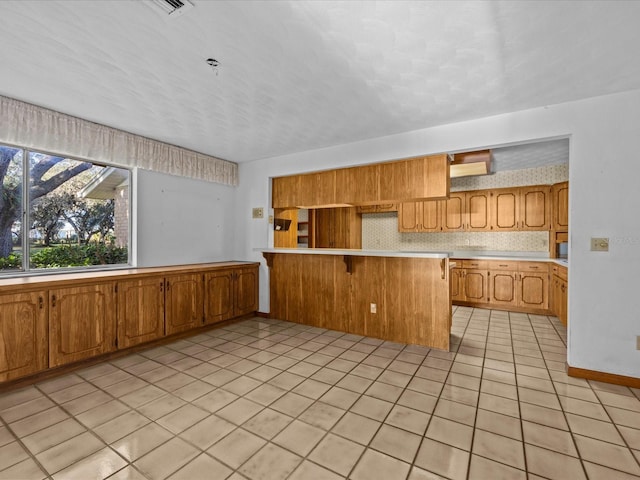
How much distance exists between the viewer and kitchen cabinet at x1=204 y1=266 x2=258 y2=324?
4.17 meters

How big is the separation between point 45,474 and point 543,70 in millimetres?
4200

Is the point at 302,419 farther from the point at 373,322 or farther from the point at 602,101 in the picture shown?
the point at 602,101

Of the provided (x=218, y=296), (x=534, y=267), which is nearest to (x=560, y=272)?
(x=534, y=267)

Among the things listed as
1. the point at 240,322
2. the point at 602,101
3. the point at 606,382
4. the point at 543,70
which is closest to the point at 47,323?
the point at 240,322

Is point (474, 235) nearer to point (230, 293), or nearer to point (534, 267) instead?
point (534, 267)

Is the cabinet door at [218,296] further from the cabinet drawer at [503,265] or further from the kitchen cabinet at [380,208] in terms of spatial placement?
the cabinet drawer at [503,265]

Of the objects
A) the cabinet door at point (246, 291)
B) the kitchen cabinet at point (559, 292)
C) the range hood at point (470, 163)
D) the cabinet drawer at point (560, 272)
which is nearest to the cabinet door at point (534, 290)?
the kitchen cabinet at point (559, 292)

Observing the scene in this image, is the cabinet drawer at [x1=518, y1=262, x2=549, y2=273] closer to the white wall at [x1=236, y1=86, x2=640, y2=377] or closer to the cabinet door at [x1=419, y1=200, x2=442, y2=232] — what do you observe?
the cabinet door at [x1=419, y1=200, x2=442, y2=232]

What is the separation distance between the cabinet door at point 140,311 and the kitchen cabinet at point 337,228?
4.38m

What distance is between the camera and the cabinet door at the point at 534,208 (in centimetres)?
530

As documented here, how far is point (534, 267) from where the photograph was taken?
16.7ft

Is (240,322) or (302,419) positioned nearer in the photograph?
(302,419)

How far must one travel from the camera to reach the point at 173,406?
2.27 m

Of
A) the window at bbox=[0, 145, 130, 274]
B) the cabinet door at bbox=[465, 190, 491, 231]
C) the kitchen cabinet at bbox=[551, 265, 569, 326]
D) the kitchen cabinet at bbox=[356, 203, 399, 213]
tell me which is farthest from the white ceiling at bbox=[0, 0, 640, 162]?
the kitchen cabinet at bbox=[356, 203, 399, 213]
